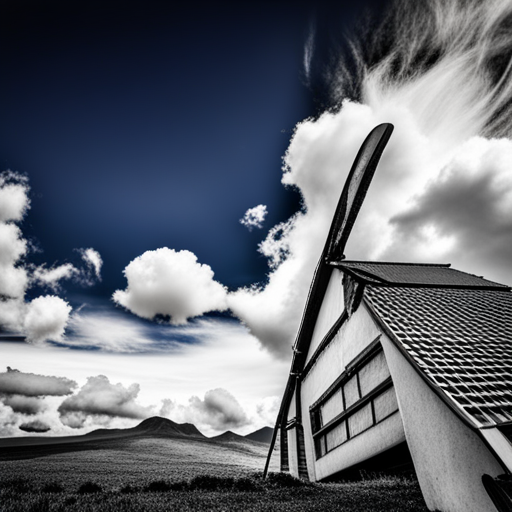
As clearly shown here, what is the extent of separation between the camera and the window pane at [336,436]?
10.1 m

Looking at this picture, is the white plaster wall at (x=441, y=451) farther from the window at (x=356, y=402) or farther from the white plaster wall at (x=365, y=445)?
the window at (x=356, y=402)

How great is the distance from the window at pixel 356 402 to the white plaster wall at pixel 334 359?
29 cm

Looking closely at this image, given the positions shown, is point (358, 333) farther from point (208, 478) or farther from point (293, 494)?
point (208, 478)

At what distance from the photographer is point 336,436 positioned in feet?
35.4

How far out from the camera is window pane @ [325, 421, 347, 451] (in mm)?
10112

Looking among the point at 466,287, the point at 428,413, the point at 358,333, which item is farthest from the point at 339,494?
the point at 466,287

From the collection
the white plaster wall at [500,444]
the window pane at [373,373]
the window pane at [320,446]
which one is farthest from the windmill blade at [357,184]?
the window pane at [320,446]

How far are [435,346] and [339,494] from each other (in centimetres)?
550

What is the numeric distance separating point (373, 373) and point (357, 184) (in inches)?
183

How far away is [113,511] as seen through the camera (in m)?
7.65

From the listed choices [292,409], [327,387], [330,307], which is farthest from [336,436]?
[292,409]

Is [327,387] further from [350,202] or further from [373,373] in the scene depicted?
[350,202]

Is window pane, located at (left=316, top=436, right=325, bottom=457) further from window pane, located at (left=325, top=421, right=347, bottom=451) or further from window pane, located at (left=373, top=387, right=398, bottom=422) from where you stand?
window pane, located at (left=373, top=387, right=398, bottom=422)

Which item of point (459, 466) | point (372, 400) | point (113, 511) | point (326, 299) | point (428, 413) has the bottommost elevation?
point (113, 511)
